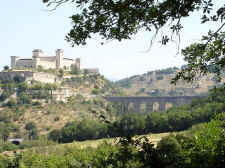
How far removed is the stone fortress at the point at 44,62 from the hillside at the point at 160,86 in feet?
79.0

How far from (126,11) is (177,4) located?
0.91 m

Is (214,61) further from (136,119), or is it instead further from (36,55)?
(36,55)

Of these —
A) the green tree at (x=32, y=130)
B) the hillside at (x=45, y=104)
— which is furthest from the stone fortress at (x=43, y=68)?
the green tree at (x=32, y=130)

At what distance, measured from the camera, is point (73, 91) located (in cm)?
8869

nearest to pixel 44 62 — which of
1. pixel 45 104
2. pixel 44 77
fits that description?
pixel 44 77

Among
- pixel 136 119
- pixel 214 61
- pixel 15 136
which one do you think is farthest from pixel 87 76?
pixel 214 61

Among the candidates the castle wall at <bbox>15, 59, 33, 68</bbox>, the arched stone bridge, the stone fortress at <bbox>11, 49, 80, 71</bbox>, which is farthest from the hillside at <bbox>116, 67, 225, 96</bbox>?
the castle wall at <bbox>15, 59, 33, 68</bbox>

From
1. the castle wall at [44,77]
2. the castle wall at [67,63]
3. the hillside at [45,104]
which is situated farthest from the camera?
the castle wall at [67,63]

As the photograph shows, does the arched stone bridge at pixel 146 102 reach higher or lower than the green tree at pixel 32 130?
higher

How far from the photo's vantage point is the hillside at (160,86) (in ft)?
427

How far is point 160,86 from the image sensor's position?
152 m

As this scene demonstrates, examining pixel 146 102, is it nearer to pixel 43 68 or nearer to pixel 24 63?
pixel 43 68

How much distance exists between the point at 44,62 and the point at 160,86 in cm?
6496

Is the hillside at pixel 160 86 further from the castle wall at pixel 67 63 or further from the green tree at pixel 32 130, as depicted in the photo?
the green tree at pixel 32 130
